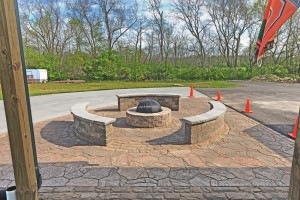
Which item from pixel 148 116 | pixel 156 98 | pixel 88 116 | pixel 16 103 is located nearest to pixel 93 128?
pixel 88 116

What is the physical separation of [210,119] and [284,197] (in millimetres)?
2137

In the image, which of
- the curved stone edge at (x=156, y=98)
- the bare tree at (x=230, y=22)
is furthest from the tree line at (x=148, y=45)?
the curved stone edge at (x=156, y=98)

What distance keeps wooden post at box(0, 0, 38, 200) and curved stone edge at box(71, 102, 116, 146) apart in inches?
103

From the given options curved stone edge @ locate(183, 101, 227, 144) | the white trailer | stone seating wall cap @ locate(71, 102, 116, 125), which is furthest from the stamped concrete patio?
the white trailer

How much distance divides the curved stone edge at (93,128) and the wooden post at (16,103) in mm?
2624

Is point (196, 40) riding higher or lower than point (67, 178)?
higher

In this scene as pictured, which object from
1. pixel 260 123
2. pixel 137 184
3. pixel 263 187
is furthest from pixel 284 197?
pixel 260 123

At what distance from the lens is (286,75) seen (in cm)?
2591

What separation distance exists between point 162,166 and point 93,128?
6.29ft

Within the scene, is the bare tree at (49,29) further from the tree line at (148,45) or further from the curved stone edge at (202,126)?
the curved stone edge at (202,126)

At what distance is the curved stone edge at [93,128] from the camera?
14.2 feet

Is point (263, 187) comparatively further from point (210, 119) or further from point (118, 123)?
point (118, 123)

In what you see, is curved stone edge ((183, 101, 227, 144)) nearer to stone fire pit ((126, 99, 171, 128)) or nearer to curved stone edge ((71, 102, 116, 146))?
stone fire pit ((126, 99, 171, 128))

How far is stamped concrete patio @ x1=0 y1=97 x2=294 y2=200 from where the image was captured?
108 inches
